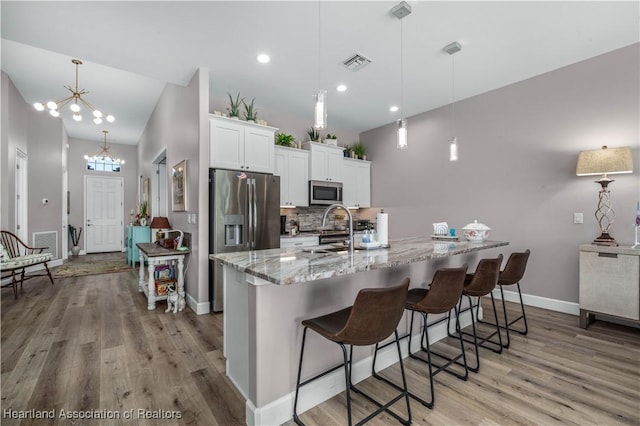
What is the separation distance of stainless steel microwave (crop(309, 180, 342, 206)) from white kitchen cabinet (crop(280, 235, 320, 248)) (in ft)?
2.36

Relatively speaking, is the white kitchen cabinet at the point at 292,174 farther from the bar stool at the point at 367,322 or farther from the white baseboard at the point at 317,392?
the bar stool at the point at 367,322

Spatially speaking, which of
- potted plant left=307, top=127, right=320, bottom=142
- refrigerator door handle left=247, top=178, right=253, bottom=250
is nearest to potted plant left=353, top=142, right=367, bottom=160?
potted plant left=307, top=127, right=320, bottom=142

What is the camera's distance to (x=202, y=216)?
3484 millimetres

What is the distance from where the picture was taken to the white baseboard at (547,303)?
3443 millimetres

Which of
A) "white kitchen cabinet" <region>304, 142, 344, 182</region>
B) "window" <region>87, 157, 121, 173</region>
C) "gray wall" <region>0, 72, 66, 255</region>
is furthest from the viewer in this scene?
"window" <region>87, 157, 121, 173</region>

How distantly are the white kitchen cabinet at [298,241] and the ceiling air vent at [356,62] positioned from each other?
94.4 inches

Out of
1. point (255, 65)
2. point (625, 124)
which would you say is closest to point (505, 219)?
point (625, 124)

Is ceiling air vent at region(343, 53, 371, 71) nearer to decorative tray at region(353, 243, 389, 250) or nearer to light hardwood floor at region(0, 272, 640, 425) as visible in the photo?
decorative tray at region(353, 243, 389, 250)

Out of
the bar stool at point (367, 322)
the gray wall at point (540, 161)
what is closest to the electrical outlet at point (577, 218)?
the gray wall at point (540, 161)

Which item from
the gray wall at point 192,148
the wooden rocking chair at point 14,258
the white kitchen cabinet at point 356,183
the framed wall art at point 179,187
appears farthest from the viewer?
the white kitchen cabinet at point 356,183

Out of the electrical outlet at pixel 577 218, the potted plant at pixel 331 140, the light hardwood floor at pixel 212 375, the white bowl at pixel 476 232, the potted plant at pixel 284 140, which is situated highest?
the potted plant at pixel 331 140

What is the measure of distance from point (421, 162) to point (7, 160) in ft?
21.3

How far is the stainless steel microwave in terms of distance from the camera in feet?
16.8

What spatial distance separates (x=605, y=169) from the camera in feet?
9.72
